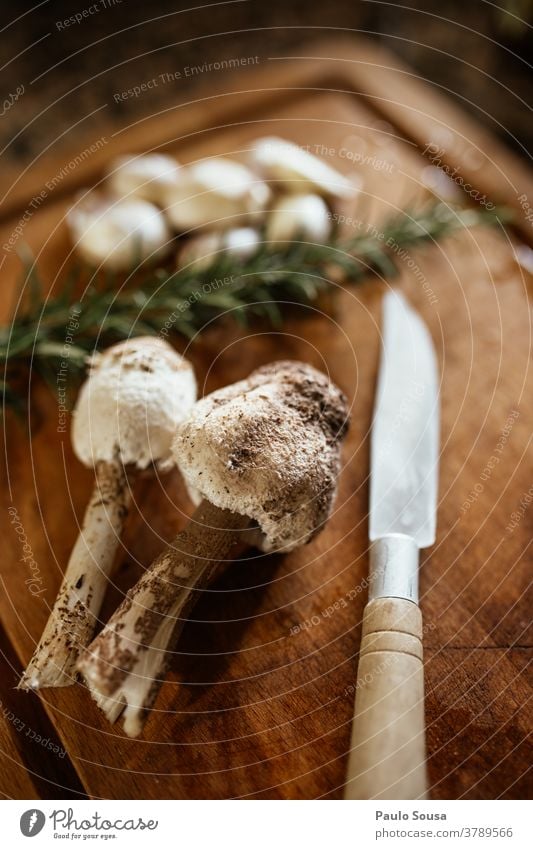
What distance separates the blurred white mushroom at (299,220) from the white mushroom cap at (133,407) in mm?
399

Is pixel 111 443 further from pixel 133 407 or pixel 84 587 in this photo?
pixel 84 587

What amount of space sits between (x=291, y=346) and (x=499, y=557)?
462 millimetres

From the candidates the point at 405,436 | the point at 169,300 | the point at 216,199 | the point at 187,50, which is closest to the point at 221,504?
the point at 405,436

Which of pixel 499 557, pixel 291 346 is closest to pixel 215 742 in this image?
pixel 499 557

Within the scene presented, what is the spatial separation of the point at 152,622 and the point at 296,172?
832 mm

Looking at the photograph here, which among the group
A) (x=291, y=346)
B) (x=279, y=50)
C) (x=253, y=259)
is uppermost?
(x=279, y=50)

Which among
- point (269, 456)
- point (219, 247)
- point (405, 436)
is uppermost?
point (219, 247)

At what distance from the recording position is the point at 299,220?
1169 millimetres

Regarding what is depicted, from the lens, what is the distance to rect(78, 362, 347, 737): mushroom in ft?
2.30

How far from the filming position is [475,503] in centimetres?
96

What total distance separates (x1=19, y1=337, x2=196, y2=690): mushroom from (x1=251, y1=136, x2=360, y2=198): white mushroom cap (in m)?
0.49

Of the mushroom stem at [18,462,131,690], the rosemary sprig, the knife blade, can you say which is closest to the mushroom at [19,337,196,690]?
the mushroom stem at [18,462,131,690]

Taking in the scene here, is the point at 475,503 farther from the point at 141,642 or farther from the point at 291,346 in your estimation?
the point at 141,642

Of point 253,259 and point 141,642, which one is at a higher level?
point 253,259
